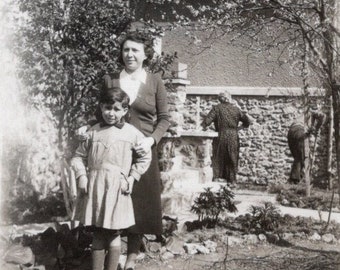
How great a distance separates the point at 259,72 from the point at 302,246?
8455 mm

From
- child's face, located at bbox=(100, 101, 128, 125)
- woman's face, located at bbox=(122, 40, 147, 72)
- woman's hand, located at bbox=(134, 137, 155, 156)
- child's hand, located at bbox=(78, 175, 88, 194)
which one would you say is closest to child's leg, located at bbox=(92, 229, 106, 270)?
child's hand, located at bbox=(78, 175, 88, 194)

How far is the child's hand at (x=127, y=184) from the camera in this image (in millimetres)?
3131

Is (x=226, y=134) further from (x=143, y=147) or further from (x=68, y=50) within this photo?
(x=143, y=147)

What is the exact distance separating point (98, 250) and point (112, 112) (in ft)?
3.00

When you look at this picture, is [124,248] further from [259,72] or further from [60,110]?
[259,72]

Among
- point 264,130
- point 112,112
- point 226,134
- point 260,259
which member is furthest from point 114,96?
point 264,130

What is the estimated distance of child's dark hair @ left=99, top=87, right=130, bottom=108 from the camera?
10.4ft

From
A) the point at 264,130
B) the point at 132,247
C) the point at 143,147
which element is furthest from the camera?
the point at 264,130

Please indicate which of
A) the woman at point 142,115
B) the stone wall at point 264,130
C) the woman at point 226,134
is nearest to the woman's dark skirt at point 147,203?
the woman at point 142,115

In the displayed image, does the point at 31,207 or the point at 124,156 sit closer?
the point at 124,156

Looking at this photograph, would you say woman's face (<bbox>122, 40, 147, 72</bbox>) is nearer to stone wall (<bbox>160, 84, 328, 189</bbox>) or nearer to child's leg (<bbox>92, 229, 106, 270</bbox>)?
child's leg (<bbox>92, 229, 106, 270</bbox>)

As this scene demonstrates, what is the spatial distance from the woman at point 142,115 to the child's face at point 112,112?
0.27 m

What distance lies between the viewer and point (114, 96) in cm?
316

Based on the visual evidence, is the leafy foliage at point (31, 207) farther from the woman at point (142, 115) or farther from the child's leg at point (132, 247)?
the woman at point (142, 115)
